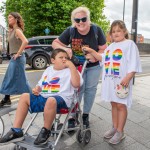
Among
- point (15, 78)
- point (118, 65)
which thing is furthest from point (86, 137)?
point (15, 78)

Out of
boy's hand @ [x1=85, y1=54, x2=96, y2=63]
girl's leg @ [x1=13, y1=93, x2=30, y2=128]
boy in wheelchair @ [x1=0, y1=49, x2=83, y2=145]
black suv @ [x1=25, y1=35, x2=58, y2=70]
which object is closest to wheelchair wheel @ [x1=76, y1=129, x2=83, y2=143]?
boy in wheelchair @ [x1=0, y1=49, x2=83, y2=145]

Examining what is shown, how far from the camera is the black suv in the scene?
13.3m

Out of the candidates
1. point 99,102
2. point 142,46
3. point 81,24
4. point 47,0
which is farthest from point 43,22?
point 81,24

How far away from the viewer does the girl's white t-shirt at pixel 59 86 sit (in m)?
3.44

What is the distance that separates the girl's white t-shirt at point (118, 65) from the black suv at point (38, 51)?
384 inches

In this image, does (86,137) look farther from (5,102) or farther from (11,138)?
(5,102)

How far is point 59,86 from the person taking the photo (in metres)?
3.49

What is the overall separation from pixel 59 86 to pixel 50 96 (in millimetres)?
185

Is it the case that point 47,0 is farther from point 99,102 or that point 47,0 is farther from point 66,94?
point 66,94

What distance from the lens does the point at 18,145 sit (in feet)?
11.0

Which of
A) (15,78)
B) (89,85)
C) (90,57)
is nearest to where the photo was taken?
(90,57)

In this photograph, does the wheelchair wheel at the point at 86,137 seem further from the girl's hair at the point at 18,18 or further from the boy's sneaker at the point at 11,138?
the girl's hair at the point at 18,18

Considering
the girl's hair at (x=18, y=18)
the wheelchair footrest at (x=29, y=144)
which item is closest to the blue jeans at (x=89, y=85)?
the wheelchair footrest at (x=29, y=144)

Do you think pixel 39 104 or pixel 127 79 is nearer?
pixel 39 104
